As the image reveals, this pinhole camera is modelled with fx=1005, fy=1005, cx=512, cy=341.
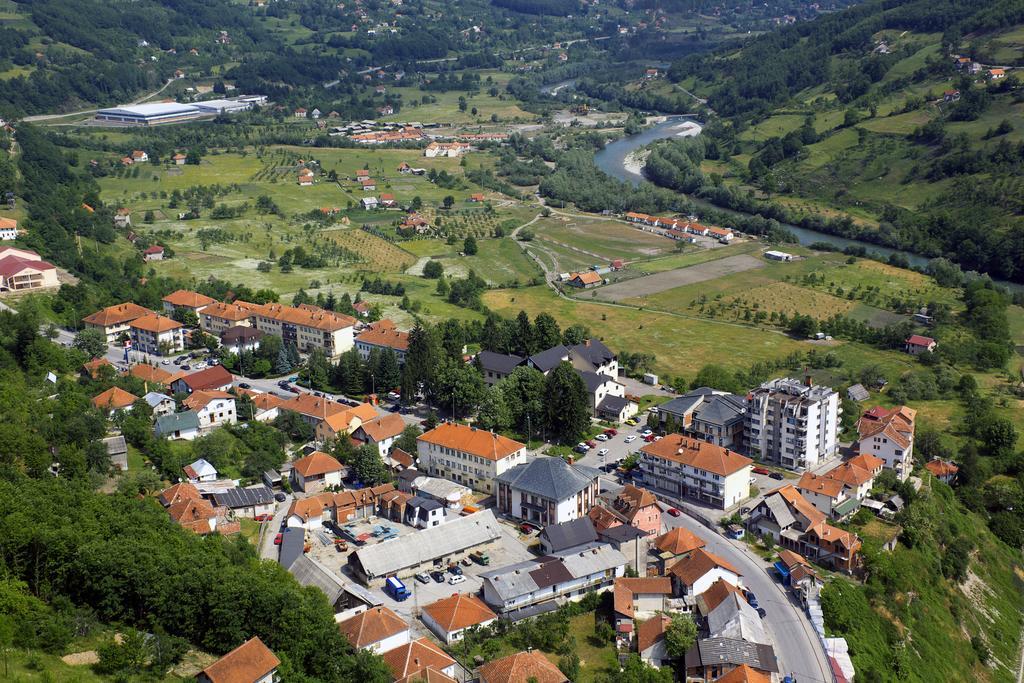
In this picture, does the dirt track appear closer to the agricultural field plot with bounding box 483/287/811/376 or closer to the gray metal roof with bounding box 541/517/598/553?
the agricultural field plot with bounding box 483/287/811/376

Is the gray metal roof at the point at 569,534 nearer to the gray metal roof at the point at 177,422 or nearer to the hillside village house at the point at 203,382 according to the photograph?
the gray metal roof at the point at 177,422

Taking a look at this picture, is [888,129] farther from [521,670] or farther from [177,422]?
[521,670]

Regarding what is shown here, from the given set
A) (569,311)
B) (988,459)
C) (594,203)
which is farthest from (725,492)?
(594,203)

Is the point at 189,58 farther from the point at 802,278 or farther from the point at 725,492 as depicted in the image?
the point at 725,492


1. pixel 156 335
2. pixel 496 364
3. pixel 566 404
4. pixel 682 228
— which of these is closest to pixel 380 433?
pixel 566 404

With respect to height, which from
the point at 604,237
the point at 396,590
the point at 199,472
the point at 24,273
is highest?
the point at 24,273
